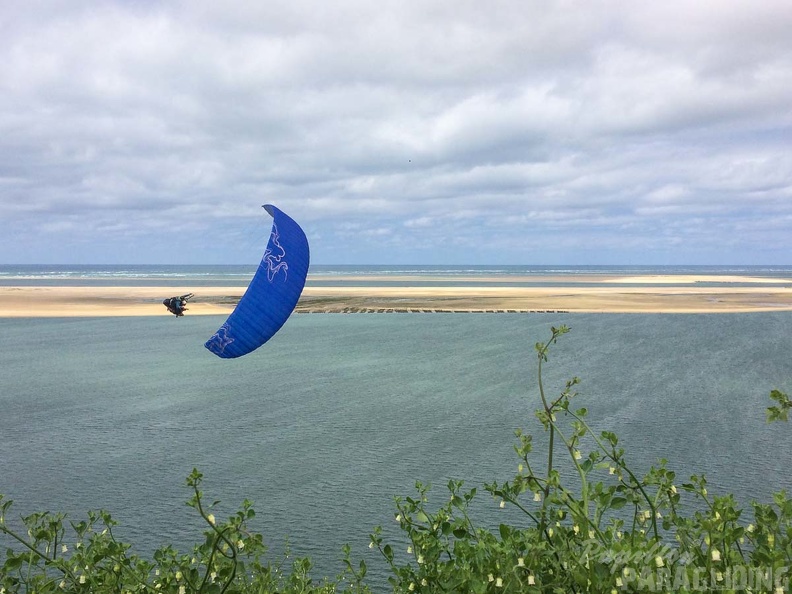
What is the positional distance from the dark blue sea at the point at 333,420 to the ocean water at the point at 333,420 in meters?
0.07

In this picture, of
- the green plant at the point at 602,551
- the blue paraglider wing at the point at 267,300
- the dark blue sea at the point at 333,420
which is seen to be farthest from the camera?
the dark blue sea at the point at 333,420

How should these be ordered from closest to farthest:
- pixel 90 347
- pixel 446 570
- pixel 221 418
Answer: pixel 446 570 < pixel 221 418 < pixel 90 347

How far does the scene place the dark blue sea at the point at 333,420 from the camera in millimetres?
13602

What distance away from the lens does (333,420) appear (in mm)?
20047

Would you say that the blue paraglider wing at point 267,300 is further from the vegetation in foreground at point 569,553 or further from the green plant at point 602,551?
the green plant at point 602,551

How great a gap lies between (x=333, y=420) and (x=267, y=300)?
8.10 metres

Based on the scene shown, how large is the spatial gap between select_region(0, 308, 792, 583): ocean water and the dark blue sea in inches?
2.8

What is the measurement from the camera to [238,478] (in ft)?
49.4

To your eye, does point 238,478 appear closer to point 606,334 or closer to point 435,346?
point 435,346

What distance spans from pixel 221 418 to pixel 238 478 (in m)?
5.86

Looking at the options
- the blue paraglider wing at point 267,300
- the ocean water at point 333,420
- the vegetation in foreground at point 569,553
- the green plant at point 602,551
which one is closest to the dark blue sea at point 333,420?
the ocean water at point 333,420

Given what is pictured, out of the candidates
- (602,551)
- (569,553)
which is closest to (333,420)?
(569,553)

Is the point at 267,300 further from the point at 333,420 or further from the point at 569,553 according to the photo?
the point at 569,553

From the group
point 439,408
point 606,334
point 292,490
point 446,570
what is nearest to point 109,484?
point 292,490
